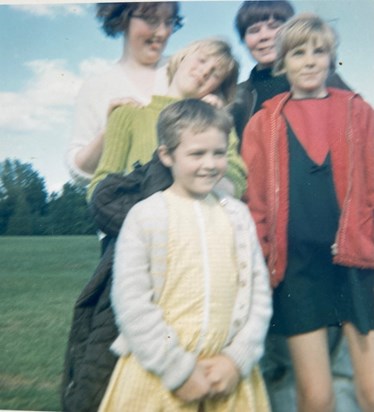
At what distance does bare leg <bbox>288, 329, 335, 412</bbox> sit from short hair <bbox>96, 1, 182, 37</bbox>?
4.23ft

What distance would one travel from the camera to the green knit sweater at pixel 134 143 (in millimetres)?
2900

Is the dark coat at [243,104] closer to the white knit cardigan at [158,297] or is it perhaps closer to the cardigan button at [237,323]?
the white knit cardigan at [158,297]

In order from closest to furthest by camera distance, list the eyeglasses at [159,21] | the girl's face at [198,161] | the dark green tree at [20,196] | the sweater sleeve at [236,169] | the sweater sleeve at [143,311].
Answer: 1. the sweater sleeve at [143,311]
2. the girl's face at [198,161]
3. the sweater sleeve at [236,169]
4. the eyeglasses at [159,21]
5. the dark green tree at [20,196]

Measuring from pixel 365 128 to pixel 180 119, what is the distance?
676mm

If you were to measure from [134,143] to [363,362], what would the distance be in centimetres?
117

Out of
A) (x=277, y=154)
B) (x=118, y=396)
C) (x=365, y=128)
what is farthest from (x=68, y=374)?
(x=365, y=128)

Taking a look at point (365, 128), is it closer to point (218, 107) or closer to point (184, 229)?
point (218, 107)

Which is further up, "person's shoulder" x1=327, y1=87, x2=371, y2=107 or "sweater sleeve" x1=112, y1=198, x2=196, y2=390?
"person's shoulder" x1=327, y1=87, x2=371, y2=107

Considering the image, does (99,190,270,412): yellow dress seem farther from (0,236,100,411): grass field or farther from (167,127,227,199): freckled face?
(0,236,100,411): grass field

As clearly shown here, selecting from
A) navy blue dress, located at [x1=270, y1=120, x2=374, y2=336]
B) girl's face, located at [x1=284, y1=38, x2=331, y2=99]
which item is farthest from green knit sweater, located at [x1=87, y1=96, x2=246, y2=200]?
girl's face, located at [x1=284, y1=38, x2=331, y2=99]

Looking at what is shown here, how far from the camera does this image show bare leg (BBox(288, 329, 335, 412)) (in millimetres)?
2818

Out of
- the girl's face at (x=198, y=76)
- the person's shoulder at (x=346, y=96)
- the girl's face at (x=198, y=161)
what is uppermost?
the girl's face at (x=198, y=76)

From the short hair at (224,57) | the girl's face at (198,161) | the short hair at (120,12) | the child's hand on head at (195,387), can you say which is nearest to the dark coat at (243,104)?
the short hair at (224,57)

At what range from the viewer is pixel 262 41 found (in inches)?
115
